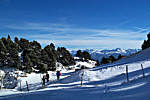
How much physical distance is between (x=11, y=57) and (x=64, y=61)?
1176 inches

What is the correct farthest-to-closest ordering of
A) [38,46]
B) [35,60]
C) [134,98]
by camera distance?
[38,46] < [35,60] < [134,98]

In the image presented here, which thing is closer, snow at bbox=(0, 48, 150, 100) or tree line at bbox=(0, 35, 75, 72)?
snow at bbox=(0, 48, 150, 100)

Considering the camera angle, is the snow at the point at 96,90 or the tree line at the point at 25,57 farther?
the tree line at the point at 25,57

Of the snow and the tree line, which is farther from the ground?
the tree line

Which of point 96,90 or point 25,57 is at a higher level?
point 25,57

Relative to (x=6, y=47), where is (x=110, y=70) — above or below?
below

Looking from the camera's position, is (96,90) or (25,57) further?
(25,57)

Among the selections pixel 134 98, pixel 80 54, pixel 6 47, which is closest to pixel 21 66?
pixel 6 47

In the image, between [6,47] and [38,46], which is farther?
[38,46]

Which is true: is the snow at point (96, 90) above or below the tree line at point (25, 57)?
below

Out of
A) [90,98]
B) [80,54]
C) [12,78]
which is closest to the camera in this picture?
[90,98]

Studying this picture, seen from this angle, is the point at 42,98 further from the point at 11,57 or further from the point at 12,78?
the point at 11,57

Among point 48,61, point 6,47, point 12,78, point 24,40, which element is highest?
point 24,40

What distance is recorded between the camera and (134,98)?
7.47m
